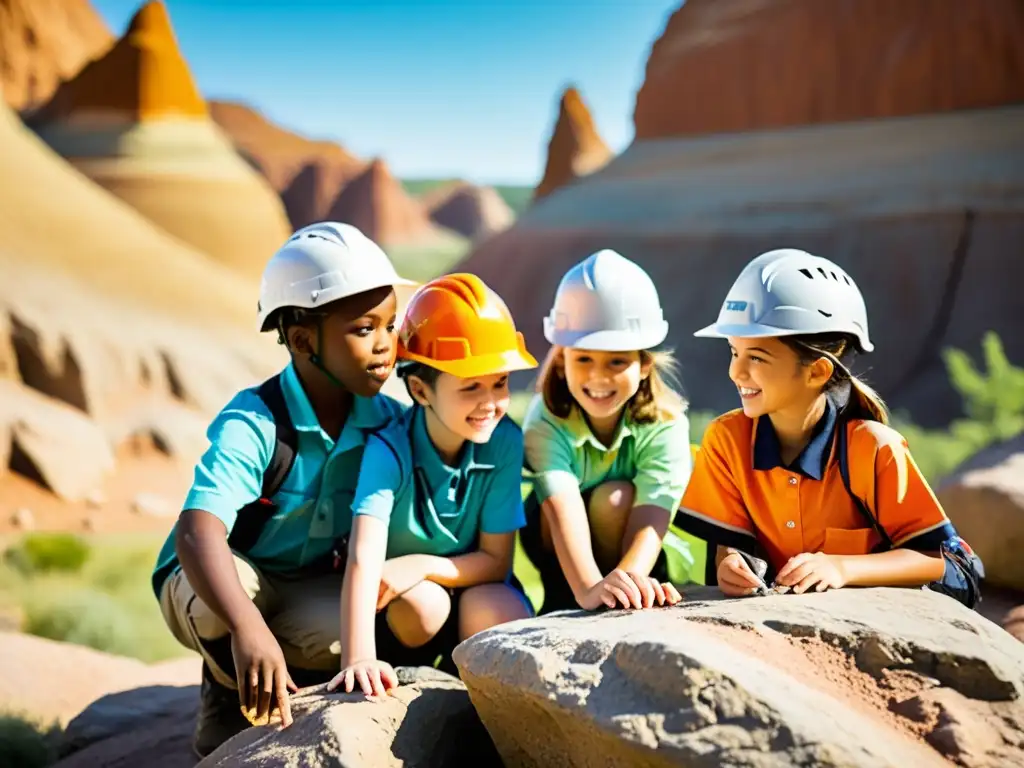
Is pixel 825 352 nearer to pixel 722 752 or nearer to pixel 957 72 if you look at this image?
pixel 722 752

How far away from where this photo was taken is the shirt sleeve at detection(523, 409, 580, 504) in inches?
133

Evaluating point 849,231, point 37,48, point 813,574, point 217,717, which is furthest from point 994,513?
point 37,48

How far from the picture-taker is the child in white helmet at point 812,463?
2.87 m

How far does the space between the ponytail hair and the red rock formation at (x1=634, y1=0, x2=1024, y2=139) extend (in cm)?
1526

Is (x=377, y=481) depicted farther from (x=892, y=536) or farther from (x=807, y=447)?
(x=892, y=536)

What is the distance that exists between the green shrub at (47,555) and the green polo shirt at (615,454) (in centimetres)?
471

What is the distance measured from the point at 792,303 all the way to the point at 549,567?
53.8 inches

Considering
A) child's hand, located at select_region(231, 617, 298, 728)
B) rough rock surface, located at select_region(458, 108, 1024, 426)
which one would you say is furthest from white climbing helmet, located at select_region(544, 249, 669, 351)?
rough rock surface, located at select_region(458, 108, 1024, 426)

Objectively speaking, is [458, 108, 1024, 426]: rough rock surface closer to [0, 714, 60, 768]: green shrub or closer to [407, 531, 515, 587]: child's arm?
[407, 531, 515, 587]: child's arm

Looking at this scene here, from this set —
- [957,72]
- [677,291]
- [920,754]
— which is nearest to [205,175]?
[677,291]

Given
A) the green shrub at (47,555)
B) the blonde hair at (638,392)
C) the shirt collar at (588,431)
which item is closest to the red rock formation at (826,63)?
the green shrub at (47,555)

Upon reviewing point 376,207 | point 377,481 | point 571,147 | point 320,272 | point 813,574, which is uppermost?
point 320,272

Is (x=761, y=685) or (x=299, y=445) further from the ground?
(x=299, y=445)

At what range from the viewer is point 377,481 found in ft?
10.1
